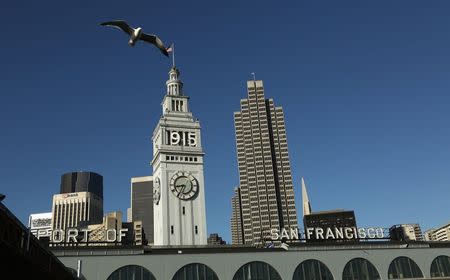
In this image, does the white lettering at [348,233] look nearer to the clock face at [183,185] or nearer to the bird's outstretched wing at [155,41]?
the clock face at [183,185]

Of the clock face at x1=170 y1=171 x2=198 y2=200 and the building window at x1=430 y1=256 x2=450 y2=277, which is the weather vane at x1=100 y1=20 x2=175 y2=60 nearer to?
the building window at x1=430 y1=256 x2=450 y2=277

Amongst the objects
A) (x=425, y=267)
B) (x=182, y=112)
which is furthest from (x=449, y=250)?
(x=182, y=112)

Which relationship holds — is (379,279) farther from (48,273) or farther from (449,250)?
(48,273)

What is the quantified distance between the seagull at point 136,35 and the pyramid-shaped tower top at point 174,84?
83.7m

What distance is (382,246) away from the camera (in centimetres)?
8206

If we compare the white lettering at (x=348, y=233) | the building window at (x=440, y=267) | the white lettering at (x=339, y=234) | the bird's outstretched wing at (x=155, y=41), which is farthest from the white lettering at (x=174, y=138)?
the bird's outstretched wing at (x=155, y=41)

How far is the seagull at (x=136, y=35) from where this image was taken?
36781mm

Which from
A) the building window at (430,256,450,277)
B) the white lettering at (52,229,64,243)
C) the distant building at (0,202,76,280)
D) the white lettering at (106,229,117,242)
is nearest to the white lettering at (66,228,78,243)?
the white lettering at (52,229,64,243)

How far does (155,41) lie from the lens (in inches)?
1515

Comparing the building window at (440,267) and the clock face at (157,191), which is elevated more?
the clock face at (157,191)

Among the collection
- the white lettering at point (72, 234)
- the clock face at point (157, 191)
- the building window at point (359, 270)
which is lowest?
the building window at point (359, 270)

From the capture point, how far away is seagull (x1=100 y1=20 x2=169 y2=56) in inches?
1448

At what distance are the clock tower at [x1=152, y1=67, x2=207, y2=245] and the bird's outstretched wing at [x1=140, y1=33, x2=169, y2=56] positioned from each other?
223ft

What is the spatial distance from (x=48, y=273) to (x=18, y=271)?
3586mm
